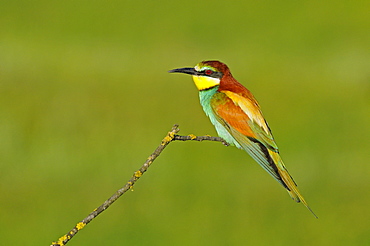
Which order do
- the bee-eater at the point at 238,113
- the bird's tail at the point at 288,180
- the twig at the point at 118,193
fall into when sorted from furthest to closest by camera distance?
the bee-eater at the point at 238,113
the bird's tail at the point at 288,180
the twig at the point at 118,193

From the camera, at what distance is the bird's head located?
170 centimetres

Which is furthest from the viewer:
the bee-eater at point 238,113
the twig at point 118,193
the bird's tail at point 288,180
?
the bee-eater at point 238,113

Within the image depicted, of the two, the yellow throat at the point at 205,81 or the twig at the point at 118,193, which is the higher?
the yellow throat at the point at 205,81

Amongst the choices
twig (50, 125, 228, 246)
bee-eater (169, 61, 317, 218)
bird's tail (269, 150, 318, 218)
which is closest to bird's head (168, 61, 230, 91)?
bee-eater (169, 61, 317, 218)

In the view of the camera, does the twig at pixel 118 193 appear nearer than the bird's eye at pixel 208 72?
Yes

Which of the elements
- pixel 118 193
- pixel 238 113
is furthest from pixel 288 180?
pixel 118 193

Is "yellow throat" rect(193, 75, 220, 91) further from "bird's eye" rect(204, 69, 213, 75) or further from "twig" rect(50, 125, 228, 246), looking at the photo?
"twig" rect(50, 125, 228, 246)

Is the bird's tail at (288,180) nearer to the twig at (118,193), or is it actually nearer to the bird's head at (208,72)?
the bird's head at (208,72)

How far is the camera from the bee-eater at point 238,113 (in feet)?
5.59

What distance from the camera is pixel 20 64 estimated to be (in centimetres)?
607

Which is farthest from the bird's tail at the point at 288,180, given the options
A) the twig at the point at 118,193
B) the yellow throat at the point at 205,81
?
the twig at the point at 118,193

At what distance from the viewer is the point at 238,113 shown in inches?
69.9

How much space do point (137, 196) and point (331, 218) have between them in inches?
49.5

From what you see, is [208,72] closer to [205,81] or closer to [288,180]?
[205,81]
